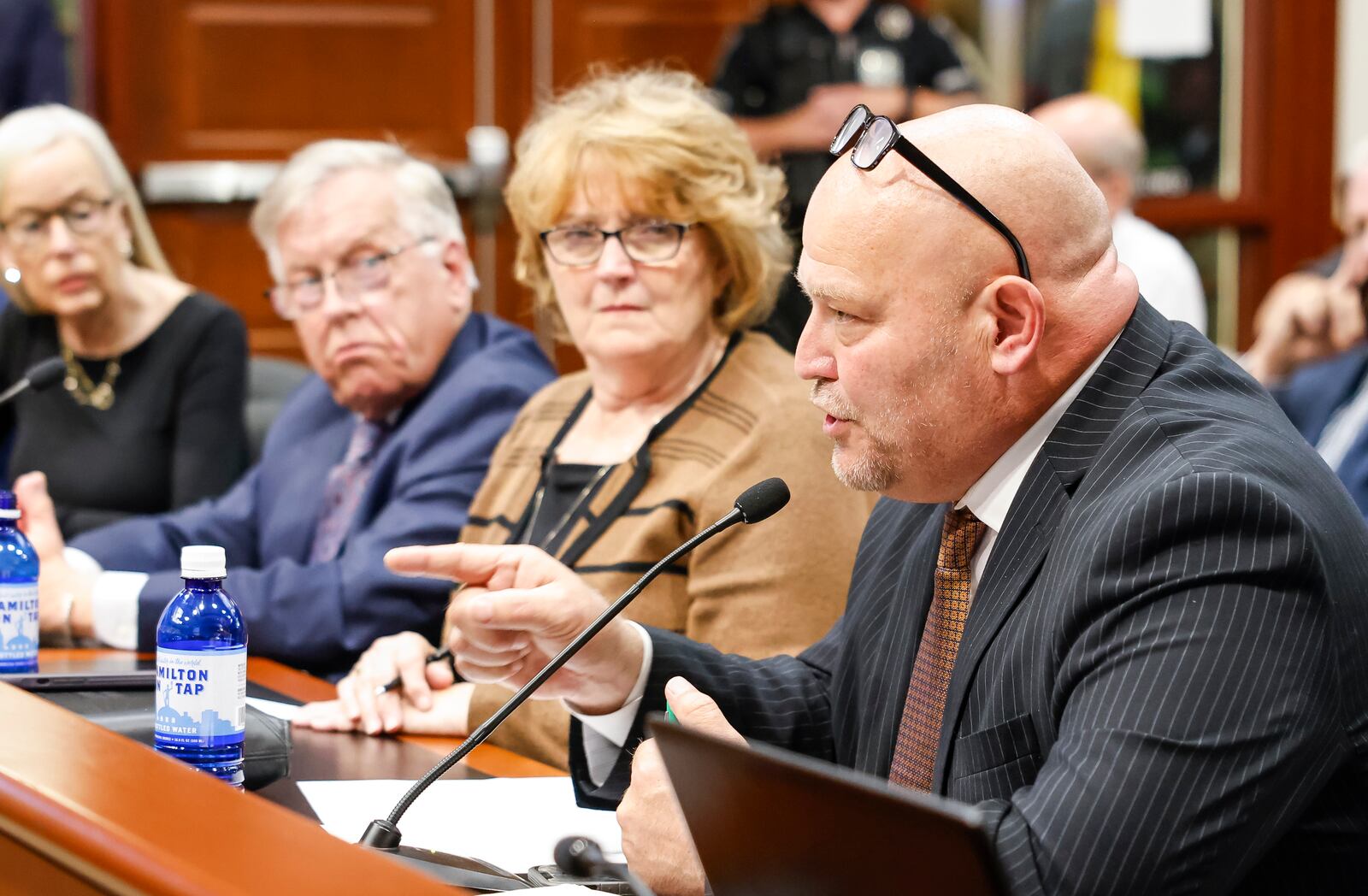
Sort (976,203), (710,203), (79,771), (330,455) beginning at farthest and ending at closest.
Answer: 1. (330,455)
2. (710,203)
3. (976,203)
4. (79,771)

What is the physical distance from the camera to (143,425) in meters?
3.05

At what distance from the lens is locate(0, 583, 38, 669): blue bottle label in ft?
6.45

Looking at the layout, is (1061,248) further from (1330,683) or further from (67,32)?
(67,32)

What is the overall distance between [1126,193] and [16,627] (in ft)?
10.9

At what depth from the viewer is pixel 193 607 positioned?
1478 mm

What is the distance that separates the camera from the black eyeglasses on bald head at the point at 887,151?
1288 millimetres

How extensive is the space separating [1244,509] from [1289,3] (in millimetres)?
4465

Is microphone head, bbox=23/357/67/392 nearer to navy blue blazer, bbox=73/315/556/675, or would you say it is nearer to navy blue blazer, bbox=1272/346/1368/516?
navy blue blazer, bbox=73/315/556/675

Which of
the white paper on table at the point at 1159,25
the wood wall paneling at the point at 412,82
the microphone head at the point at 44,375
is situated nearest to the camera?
the microphone head at the point at 44,375

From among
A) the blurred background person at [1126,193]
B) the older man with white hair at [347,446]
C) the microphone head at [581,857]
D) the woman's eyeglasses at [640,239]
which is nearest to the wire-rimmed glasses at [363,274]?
the older man with white hair at [347,446]

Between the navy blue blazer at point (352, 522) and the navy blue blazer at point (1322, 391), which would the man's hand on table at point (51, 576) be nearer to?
the navy blue blazer at point (352, 522)

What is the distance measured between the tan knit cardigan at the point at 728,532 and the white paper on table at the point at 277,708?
0.22 metres

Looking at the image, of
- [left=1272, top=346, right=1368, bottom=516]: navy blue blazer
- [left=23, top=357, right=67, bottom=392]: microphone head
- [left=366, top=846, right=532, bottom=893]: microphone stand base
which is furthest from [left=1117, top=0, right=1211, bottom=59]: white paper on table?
[left=366, top=846, right=532, bottom=893]: microphone stand base

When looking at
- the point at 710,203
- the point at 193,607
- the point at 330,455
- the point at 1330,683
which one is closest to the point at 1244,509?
the point at 1330,683
